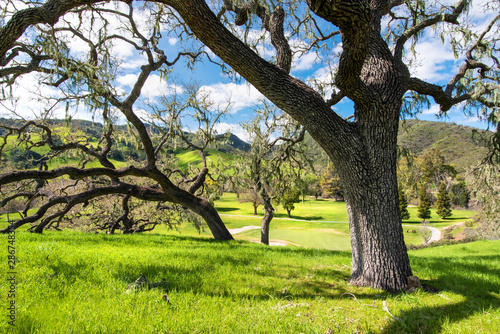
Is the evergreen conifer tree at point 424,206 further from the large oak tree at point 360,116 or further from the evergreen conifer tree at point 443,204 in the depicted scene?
the large oak tree at point 360,116

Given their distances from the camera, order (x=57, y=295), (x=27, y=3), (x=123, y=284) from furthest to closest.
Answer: (x=27, y=3)
(x=123, y=284)
(x=57, y=295)

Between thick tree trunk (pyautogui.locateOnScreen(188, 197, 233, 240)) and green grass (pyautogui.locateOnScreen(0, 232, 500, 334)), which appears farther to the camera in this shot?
thick tree trunk (pyautogui.locateOnScreen(188, 197, 233, 240))

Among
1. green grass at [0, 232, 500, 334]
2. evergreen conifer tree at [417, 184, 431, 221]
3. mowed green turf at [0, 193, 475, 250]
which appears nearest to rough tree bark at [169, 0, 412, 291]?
green grass at [0, 232, 500, 334]

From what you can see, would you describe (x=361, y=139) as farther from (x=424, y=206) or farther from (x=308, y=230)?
(x=424, y=206)

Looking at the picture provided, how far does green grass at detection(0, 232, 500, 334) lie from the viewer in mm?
2246

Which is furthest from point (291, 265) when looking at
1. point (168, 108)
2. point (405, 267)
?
point (168, 108)

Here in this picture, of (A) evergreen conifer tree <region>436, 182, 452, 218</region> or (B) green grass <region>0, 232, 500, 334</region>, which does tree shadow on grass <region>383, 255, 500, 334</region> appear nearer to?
(B) green grass <region>0, 232, 500, 334</region>

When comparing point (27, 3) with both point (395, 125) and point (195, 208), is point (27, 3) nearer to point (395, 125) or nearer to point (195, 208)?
point (195, 208)

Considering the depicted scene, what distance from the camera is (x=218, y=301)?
9.39ft

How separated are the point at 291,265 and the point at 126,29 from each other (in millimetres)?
8746

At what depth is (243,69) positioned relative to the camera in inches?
142

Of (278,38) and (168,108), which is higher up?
(168,108)

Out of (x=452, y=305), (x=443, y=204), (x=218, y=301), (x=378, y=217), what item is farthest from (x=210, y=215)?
(x=443, y=204)

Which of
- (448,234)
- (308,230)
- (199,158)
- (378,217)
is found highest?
(199,158)
